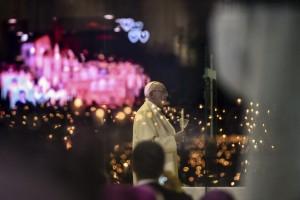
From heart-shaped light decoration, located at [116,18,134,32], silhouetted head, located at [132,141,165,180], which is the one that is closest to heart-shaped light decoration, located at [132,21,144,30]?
heart-shaped light decoration, located at [116,18,134,32]

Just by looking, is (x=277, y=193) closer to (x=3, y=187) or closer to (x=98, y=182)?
(x=98, y=182)

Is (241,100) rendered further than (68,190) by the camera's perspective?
Yes

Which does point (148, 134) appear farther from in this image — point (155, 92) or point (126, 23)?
point (126, 23)

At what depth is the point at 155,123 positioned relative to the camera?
8.79 metres

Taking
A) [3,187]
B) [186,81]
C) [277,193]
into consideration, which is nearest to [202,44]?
[186,81]

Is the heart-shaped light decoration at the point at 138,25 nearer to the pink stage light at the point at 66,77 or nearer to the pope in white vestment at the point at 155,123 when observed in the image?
the pink stage light at the point at 66,77

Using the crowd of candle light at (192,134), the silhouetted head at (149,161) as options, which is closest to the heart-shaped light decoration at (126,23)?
the crowd of candle light at (192,134)

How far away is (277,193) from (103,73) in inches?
91.8

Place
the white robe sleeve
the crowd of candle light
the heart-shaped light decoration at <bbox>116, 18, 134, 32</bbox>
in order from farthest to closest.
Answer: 1. the heart-shaped light decoration at <bbox>116, 18, 134, 32</bbox>
2. the crowd of candle light
3. the white robe sleeve

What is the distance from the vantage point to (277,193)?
358 inches

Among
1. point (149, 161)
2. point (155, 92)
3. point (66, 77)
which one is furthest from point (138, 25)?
point (149, 161)

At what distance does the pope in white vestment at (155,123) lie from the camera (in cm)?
869

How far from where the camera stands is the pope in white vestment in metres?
8.69

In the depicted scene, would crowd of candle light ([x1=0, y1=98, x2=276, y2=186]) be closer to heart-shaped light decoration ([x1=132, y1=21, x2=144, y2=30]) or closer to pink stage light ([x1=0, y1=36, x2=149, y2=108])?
pink stage light ([x1=0, y1=36, x2=149, y2=108])
